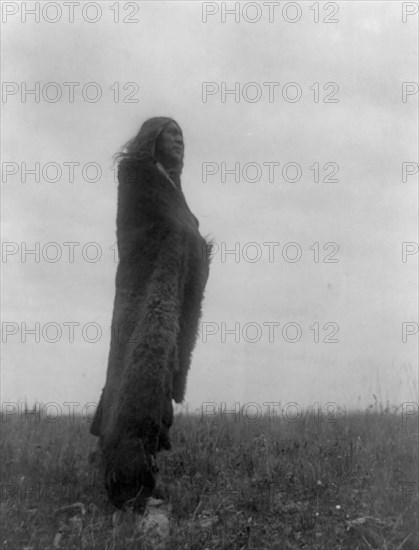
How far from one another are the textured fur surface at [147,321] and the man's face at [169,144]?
20cm

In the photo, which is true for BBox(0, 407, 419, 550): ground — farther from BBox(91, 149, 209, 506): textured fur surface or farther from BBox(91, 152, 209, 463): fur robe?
BBox(91, 152, 209, 463): fur robe

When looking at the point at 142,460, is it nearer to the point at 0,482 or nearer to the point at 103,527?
the point at 103,527

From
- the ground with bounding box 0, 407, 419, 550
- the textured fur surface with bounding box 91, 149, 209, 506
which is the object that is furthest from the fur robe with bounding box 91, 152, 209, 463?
the ground with bounding box 0, 407, 419, 550

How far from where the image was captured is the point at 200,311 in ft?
22.6

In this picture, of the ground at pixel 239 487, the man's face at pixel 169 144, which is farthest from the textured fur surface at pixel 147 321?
the ground at pixel 239 487

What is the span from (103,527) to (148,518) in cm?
30

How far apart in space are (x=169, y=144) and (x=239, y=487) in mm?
2690

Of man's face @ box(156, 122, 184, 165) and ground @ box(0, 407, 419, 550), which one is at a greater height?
man's face @ box(156, 122, 184, 165)

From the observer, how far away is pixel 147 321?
6.16 meters

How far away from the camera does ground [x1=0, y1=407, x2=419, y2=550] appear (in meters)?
5.77

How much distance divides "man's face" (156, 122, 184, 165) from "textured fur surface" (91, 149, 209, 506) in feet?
0.64

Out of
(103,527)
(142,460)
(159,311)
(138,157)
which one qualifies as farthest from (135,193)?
(103,527)

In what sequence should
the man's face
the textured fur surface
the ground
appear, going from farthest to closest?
the man's face → the textured fur surface → the ground

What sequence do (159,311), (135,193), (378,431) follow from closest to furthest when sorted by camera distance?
(159,311), (135,193), (378,431)
